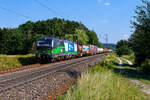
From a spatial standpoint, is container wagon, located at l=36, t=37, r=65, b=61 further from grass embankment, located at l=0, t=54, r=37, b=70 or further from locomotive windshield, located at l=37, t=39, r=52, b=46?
grass embankment, located at l=0, t=54, r=37, b=70

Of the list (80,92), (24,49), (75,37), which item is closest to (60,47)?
(80,92)

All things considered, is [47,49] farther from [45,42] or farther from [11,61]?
[11,61]

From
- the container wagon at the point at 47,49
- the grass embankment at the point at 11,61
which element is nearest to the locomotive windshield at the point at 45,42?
the container wagon at the point at 47,49

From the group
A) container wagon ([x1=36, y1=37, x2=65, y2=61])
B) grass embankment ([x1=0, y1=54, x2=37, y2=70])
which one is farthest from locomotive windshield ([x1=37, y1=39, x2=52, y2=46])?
grass embankment ([x1=0, y1=54, x2=37, y2=70])

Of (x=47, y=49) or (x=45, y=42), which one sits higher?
(x=45, y=42)

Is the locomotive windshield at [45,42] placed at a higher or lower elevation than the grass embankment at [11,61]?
higher

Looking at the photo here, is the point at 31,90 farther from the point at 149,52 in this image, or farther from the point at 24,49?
the point at 24,49

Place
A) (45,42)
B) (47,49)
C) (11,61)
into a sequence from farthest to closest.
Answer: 1. (45,42)
2. (11,61)
3. (47,49)

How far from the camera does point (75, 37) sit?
244ft

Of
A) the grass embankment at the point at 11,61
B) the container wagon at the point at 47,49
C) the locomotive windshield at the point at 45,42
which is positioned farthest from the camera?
the locomotive windshield at the point at 45,42

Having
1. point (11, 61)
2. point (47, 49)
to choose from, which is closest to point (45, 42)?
point (47, 49)

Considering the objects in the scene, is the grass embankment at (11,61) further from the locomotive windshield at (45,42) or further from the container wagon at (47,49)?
the locomotive windshield at (45,42)

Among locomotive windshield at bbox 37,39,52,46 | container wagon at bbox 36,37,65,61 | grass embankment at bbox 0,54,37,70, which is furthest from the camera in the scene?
locomotive windshield at bbox 37,39,52,46

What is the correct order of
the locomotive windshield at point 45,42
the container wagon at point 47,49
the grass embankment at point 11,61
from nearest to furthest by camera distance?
the grass embankment at point 11,61 < the container wagon at point 47,49 < the locomotive windshield at point 45,42
